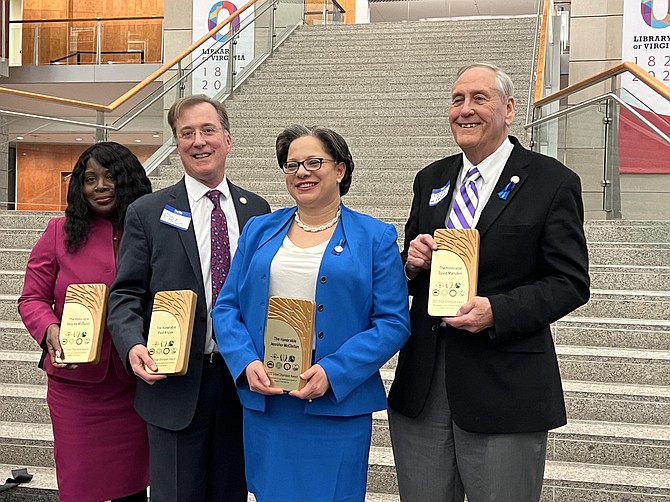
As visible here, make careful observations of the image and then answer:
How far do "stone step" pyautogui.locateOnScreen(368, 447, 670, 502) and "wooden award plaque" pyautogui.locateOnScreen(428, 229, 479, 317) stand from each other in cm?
170

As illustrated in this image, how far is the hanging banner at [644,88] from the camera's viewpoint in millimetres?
5699

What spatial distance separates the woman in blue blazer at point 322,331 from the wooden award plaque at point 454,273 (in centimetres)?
17

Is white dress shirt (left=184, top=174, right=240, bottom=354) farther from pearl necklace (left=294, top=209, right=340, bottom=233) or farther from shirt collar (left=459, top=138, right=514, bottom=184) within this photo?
shirt collar (left=459, top=138, right=514, bottom=184)

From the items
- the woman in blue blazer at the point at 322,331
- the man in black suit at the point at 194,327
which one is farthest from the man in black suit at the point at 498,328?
the man in black suit at the point at 194,327

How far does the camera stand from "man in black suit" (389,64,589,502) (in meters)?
2.05

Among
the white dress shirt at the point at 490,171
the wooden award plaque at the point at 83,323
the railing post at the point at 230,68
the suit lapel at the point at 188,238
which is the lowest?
the wooden award plaque at the point at 83,323

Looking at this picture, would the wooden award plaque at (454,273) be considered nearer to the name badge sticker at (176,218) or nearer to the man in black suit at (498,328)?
the man in black suit at (498,328)

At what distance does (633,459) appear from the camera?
3.60 meters

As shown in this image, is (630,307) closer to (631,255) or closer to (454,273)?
(631,255)

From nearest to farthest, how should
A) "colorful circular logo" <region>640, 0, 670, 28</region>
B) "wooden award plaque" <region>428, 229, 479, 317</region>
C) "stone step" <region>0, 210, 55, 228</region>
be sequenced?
1. "wooden award plaque" <region>428, 229, 479, 317</region>
2. "stone step" <region>0, 210, 55, 228</region>
3. "colorful circular logo" <region>640, 0, 670, 28</region>

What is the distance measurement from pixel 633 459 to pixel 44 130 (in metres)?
5.76

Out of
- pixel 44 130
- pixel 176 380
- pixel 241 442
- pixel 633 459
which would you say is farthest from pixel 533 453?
pixel 44 130

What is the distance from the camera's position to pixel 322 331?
2.20 m

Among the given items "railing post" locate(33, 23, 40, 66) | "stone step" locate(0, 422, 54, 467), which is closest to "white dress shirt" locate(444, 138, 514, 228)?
"stone step" locate(0, 422, 54, 467)
